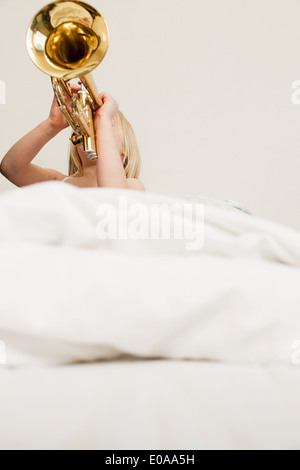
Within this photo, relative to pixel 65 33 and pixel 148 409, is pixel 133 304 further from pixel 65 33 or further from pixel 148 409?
pixel 65 33

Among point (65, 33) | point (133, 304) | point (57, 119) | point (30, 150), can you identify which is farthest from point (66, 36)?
point (133, 304)

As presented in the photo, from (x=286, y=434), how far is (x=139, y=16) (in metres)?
1.96

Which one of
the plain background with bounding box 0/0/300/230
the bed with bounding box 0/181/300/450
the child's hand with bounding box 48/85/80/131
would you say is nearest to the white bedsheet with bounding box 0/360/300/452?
the bed with bounding box 0/181/300/450

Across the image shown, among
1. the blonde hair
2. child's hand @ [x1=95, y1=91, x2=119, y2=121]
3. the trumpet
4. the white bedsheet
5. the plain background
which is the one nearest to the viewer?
the white bedsheet

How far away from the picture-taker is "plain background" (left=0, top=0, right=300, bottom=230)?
1720 mm

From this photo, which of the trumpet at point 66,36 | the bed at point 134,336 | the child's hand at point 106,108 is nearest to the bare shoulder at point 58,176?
the child's hand at point 106,108

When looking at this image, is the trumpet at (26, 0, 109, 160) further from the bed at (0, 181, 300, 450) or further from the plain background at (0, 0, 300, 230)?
the bed at (0, 181, 300, 450)

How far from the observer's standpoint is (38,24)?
119 cm

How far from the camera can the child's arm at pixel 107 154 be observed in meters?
1.20

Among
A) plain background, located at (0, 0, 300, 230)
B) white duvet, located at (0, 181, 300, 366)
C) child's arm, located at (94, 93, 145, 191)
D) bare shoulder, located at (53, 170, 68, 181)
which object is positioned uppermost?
plain background, located at (0, 0, 300, 230)

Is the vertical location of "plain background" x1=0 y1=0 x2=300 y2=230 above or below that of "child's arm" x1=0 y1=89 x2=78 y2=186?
above
